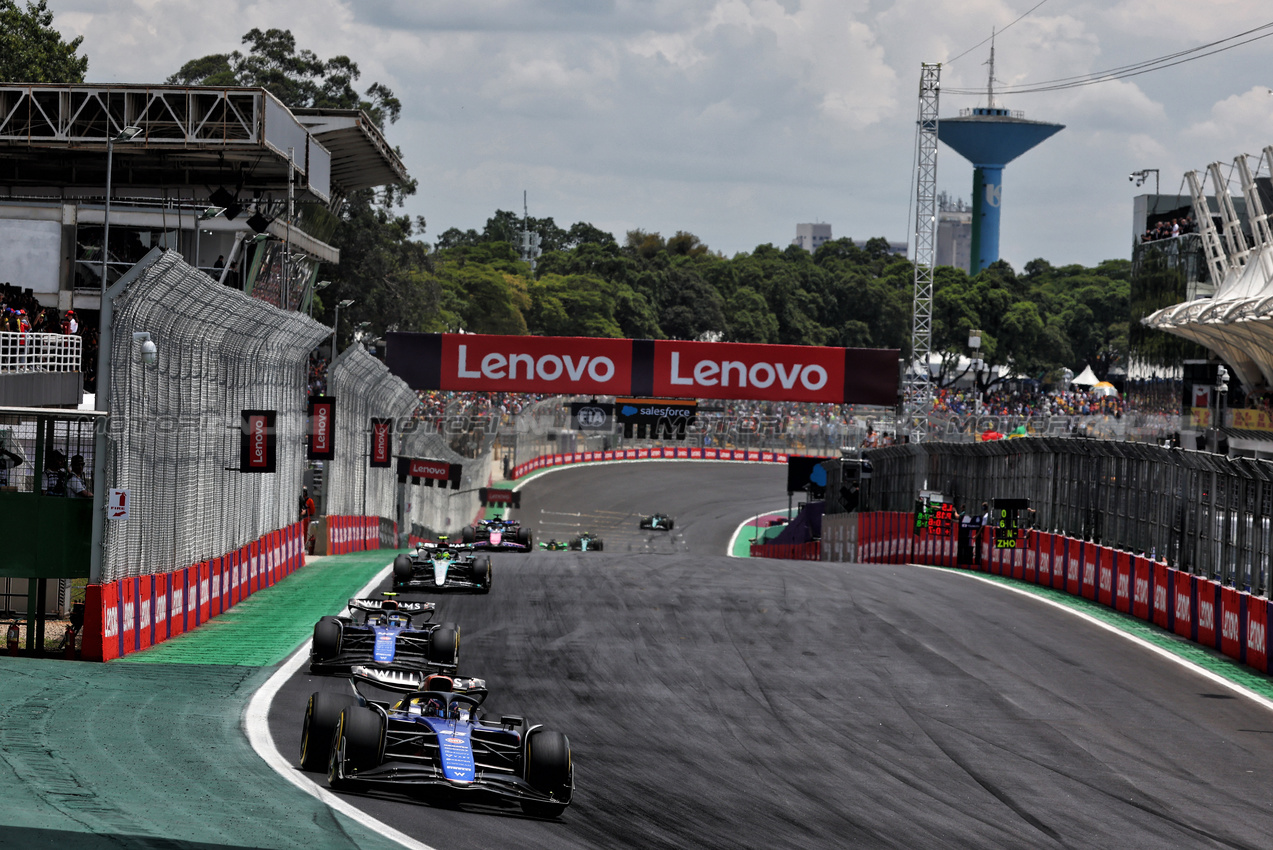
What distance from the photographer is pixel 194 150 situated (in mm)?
→ 43656

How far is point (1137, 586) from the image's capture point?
21797 millimetres

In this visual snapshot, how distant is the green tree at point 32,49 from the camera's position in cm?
5684

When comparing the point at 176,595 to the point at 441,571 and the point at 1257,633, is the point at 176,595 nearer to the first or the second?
the point at 441,571

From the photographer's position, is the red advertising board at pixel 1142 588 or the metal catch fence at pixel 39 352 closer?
the red advertising board at pixel 1142 588

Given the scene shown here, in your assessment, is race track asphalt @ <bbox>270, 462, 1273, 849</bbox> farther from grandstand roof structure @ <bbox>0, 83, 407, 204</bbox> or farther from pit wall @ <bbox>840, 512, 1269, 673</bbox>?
grandstand roof structure @ <bbox>0, 83, 407, 204</bbox>

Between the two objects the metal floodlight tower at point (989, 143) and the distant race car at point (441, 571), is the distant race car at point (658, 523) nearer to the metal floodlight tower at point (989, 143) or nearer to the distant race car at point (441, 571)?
the distant race car at point (441, 571)

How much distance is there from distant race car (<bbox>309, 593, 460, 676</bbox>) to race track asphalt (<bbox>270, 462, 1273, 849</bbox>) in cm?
45

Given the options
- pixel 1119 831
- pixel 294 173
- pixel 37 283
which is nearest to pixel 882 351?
pixel 294 173

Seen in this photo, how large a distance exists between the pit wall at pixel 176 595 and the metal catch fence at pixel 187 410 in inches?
8.5

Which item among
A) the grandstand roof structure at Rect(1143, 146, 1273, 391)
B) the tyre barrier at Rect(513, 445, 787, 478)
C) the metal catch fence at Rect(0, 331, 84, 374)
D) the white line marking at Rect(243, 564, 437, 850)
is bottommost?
the white line marking at Rect(243, 564, 437, 850)

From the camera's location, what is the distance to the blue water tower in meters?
161

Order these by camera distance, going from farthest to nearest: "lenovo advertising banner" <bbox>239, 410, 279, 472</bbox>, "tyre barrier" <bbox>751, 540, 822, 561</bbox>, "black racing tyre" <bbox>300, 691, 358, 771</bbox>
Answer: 1. "tyre barrier" <bbox>751, 540, 822, 561</bbox>
2. "lenovo advertising banner" <bbox>239, 410, 279, 472</bbox>
3. "black racing tyre" <bbox>300, 691, 358, 771</bbox>

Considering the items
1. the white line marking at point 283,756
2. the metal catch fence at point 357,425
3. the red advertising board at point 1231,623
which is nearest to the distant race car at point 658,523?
the metal catch fence at point 357,425

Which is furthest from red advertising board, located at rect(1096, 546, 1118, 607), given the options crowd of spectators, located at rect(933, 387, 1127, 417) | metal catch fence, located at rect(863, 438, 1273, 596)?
crowd of spectators, located at rect(933, 387, 1127, 417)
